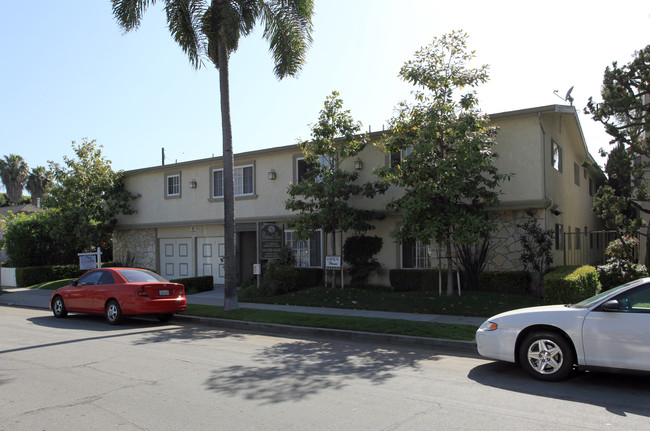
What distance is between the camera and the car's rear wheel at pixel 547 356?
646cm

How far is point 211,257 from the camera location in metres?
22.1

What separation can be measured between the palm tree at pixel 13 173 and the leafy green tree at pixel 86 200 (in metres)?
36.6

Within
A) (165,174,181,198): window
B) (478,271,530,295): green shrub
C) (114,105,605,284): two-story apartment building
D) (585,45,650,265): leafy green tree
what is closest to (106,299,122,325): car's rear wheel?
(114,105,605,284): two-story apartment building

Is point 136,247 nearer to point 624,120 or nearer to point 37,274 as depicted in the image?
point 37,274

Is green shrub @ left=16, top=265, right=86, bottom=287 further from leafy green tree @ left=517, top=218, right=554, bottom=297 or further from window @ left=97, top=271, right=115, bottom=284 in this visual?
leafy green tree @ left=517, top=218, right=554, bottom=297

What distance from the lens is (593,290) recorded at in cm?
1375

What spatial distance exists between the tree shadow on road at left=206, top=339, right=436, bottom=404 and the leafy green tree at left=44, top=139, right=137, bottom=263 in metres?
16.6

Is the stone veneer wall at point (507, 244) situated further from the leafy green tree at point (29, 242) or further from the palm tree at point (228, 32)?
the leafy green tree at point (29, 242)

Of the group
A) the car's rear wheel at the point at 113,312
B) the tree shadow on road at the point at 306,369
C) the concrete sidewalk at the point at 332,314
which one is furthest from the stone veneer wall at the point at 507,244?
the car's rear wheel at the point at 113,312

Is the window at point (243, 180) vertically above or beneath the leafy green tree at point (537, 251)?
above

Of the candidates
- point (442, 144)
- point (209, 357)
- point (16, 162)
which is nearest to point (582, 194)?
point (442, 144)

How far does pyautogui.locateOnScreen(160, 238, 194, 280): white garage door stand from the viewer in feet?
74.9

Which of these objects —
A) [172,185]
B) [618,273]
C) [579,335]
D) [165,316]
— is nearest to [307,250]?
[165,316]

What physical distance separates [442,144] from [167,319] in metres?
8.62
